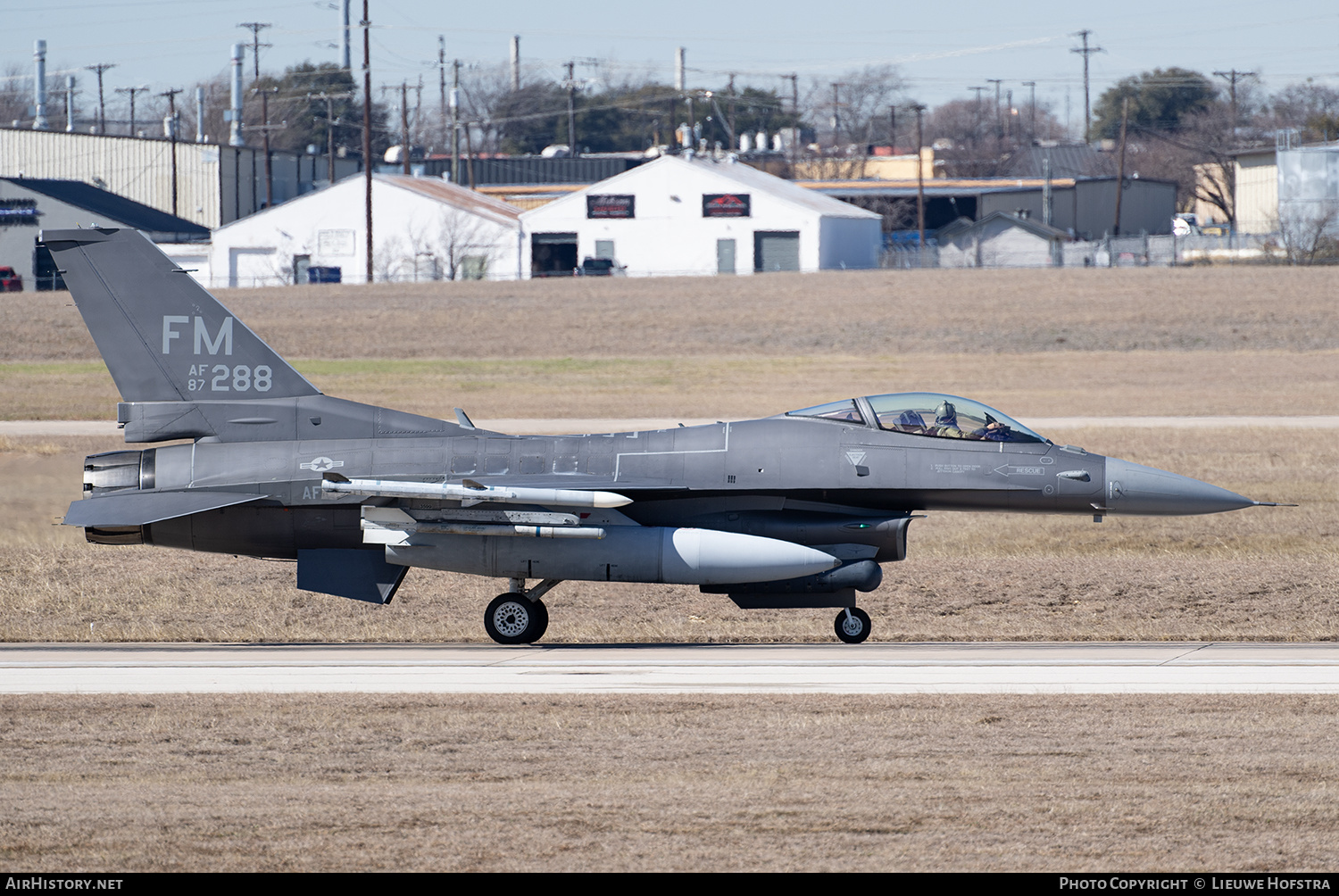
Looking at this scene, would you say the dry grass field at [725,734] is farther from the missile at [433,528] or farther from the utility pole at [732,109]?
the utility pole at [732,109]

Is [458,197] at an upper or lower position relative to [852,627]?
upper

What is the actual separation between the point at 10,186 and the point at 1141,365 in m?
65.0

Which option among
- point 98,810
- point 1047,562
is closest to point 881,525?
point 1047,562

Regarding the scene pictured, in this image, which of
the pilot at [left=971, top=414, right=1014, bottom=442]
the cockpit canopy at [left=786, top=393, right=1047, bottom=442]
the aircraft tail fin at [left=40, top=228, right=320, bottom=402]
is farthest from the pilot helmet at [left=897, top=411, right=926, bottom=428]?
the aircraft tail fin at [left=40, top=228, right=320, bottom=402]

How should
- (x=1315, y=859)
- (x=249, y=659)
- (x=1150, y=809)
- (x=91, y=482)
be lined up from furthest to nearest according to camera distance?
1. (x=91, y=482)
2. (x=249, y=659)
3. (x=1150, y=809)
4. (x=1315, y=859)

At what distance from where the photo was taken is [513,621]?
15.6 metres

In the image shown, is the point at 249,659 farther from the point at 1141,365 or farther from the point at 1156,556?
the point at 1141,365

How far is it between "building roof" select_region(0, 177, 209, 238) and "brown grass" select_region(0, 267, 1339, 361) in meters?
18.8

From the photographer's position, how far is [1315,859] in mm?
7707

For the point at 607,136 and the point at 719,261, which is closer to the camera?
the point at 719,261

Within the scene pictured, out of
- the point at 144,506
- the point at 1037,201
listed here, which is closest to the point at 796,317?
the point at 144,506

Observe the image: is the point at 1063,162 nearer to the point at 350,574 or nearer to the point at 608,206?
the point at 608,206

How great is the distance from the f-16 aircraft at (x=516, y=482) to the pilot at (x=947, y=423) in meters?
0.02

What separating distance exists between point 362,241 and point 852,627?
236 ft
